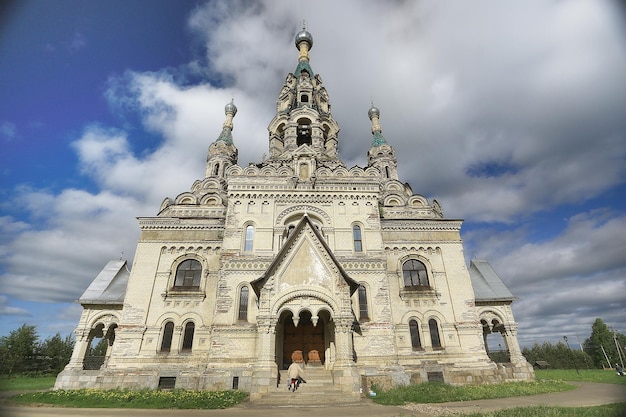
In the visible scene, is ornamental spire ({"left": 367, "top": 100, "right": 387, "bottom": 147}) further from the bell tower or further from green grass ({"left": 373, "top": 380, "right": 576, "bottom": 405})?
green grass ({"left": 373, "top": 380, "right": 576, "bottom": 405})

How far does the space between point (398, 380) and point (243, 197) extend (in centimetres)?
1380

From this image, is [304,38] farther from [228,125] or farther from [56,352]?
[56,352]

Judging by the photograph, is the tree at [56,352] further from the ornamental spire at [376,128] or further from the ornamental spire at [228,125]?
the ornamental spire at [376,128]

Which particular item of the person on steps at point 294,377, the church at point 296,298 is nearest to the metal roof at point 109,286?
the church at point 296,298

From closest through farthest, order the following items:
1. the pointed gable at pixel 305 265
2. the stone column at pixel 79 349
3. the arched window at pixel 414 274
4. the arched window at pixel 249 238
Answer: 1. the pointed gable at pixel 305 265
2. the stone column at pixel 79 349
3. the arched window at pixel 249 238
4. the arched window at pixel 414 274

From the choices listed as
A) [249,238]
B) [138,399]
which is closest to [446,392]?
[249,238]

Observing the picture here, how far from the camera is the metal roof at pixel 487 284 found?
70.3 ft

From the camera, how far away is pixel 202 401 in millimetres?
12594

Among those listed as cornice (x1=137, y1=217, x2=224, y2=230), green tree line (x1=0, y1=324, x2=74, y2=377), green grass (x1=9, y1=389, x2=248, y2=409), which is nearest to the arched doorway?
green grass (x1=9, y1=389, x2=248, y2=409)

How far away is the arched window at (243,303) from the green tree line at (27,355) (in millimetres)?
35188

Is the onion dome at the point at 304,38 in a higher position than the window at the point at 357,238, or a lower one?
higher

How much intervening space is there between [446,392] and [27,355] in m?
50.5

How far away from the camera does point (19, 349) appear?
39.2 m

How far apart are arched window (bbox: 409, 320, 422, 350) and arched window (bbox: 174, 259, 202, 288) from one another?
1350cm
